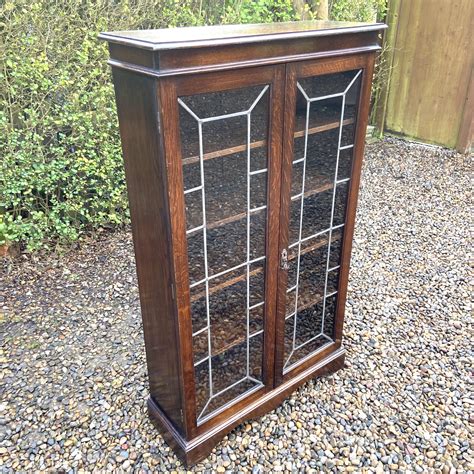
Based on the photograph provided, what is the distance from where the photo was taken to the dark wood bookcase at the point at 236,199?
4.12ft

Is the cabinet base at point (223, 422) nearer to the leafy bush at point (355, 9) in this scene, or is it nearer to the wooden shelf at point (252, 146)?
the wooden shelf at point (252, 146)

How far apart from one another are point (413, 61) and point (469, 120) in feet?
2.96

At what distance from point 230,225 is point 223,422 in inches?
32.4

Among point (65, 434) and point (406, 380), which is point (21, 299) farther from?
point (406, 380)

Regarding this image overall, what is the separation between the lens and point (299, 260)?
183cm

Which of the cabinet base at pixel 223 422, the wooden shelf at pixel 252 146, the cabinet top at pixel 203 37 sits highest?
the cabinet top at pixel 203 37

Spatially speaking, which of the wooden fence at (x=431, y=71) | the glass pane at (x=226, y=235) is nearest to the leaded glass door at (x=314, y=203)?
the glass pane at (x=226, y=235)

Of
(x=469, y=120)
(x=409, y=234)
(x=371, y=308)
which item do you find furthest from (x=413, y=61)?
(x=371, y=308)

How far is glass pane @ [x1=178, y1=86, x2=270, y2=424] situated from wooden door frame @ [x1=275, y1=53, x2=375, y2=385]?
3.1 inches

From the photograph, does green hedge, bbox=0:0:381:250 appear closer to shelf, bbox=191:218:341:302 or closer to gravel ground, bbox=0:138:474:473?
gravel ground, bbox=0:138:474:473

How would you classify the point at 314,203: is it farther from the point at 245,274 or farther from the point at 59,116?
the point at 59,116

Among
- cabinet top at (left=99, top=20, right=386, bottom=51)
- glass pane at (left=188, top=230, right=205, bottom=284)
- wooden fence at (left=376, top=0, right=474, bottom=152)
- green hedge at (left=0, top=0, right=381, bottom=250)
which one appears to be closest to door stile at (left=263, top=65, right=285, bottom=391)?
cabinet top at (left=99, top=20, right=386, bottom=51)

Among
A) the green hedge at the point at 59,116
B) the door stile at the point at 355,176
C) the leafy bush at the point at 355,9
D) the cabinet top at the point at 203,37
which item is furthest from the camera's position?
the leafy bush at the point at 355,9

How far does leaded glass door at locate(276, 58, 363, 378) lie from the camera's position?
1.53 meters
